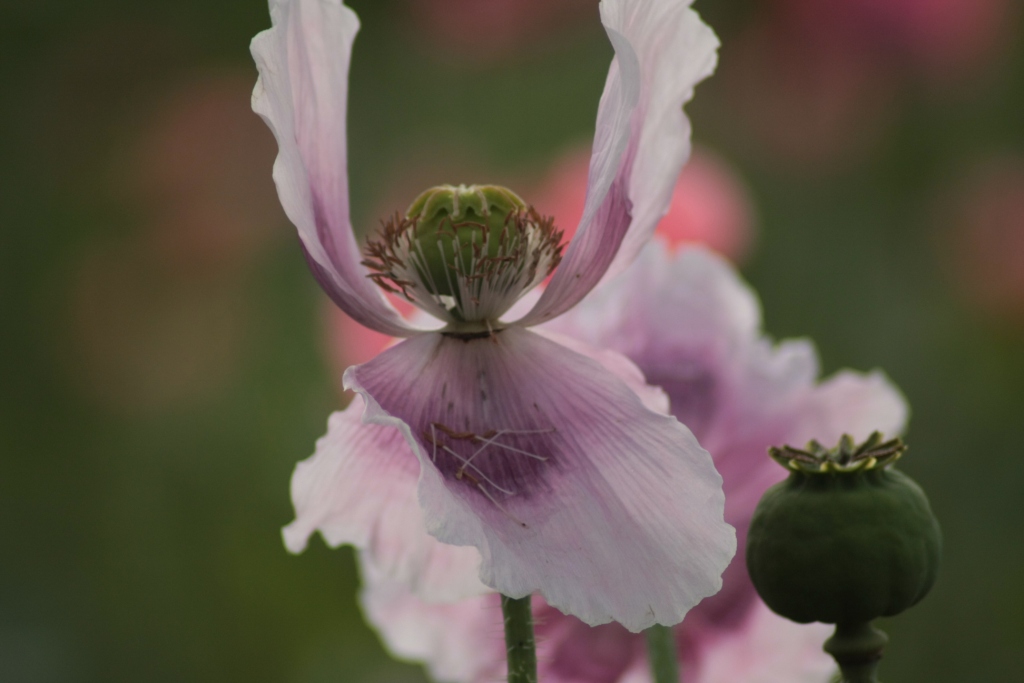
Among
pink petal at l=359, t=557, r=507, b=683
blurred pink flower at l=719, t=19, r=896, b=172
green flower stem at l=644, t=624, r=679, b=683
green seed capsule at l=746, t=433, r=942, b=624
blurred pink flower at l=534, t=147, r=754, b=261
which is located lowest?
pink petal at l=359, t=557, r=507, b=683

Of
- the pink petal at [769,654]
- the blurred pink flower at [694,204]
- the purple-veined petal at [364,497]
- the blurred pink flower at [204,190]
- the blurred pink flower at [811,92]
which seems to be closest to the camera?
the purple-veined petal at [364,497]

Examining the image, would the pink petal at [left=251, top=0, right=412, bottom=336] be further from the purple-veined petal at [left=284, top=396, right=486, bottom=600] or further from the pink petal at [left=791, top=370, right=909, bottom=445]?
the pink petal at [left=791, top=370, right=909, bottom=445]

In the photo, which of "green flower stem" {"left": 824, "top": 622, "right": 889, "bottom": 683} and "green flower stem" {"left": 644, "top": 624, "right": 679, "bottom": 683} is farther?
"green flower stem" {"left": 644, "top": 624, "right": 679, "bottom": 683}

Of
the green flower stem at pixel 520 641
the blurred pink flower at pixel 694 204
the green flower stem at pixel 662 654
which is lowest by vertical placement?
the green flower stem at pixel 662 654

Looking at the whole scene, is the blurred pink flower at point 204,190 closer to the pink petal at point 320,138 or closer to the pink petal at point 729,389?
the pink petal at point 729,389

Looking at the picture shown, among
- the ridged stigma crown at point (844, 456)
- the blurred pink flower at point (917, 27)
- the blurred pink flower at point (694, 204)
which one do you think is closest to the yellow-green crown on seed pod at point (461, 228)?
the ridged stigma crown at point (844, 456)

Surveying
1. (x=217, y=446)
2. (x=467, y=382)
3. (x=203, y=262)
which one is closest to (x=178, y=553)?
(x=217, y=446)

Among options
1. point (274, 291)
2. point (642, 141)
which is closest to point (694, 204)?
point (642, 141)

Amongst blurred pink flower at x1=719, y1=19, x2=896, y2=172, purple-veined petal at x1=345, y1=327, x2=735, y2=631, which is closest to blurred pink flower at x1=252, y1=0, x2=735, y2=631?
purple-veined petal at x1=345, y1=327, x2=735, y2=631

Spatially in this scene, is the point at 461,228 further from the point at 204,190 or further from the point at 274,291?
the point at 274,291
